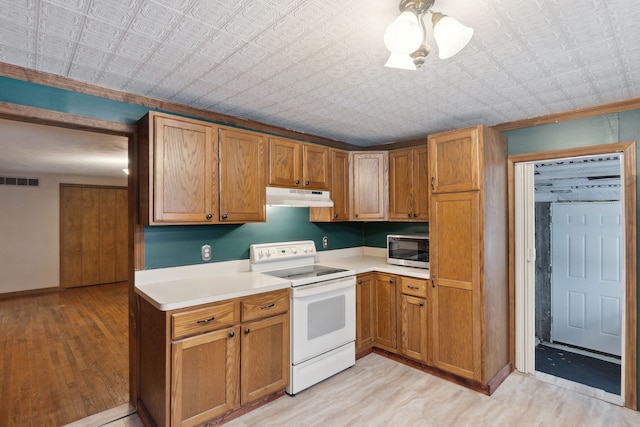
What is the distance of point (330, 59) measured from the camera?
185cm

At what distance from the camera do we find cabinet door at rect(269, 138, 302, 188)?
293 centimetres

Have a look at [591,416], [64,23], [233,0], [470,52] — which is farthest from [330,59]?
[591,416]

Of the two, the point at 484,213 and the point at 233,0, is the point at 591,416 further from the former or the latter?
the point at 233,0

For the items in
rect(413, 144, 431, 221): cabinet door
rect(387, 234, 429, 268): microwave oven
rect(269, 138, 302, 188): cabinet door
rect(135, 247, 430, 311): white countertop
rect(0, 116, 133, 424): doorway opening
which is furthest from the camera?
rect(413, 144, 431, 221): cabinet door

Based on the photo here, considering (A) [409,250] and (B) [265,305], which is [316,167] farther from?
(B) [265,305]

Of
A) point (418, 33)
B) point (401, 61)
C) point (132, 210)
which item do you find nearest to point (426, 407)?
point (401, 61)

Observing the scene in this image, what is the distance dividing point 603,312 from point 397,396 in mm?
2949

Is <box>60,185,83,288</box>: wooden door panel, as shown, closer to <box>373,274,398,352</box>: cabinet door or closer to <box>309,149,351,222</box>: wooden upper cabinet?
<box>309,149,351,222</box>: wooden upper cabinet

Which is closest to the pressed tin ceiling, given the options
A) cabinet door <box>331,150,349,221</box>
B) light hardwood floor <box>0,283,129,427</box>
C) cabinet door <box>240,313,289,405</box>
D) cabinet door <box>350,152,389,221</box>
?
cabinet door <box>331,150,349,221</box>

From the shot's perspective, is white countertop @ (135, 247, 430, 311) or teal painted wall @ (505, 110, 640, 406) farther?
teal painted wall @ (505, 110, 640, 406)

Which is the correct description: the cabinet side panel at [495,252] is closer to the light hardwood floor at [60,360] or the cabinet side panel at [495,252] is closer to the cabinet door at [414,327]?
the cabinet door at [414,327]

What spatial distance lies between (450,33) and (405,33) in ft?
0.65

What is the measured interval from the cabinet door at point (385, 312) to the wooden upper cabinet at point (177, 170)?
1827 mm

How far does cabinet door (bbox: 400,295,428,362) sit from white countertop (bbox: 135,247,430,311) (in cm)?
27
